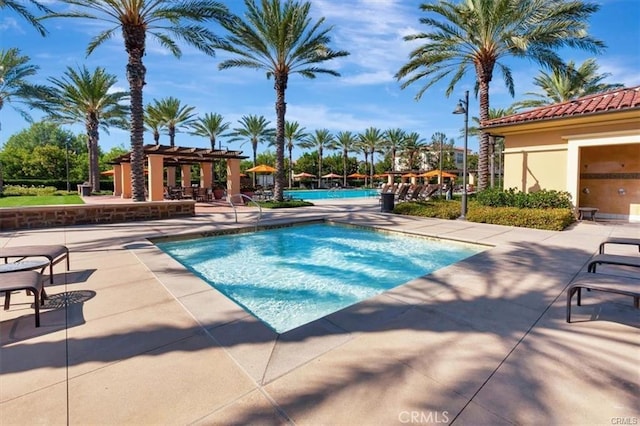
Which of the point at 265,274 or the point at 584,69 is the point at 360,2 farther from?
the point at 584,69

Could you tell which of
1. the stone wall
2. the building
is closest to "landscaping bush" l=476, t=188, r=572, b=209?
the building

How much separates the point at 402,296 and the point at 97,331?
360 cm

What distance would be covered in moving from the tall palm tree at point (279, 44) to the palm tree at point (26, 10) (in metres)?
6.51

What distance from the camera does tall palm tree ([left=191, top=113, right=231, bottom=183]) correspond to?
37906 mm

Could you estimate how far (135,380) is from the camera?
2.48 metres

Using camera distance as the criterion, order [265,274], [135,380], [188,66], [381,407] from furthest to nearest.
Result: [188,66], [265,274], [135,380], [381,407]

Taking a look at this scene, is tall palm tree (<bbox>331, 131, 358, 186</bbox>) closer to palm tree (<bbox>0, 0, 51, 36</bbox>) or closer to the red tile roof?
the red tile roof

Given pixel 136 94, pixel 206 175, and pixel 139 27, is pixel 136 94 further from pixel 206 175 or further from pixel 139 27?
pixel 206 175

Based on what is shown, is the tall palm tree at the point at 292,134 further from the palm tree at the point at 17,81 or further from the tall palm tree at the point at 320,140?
the palm tree at the point at 17,81

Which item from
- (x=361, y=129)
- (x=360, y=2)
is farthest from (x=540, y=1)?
(x=361, y=129)

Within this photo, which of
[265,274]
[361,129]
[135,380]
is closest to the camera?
[135,380]

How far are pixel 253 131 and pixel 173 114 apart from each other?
9.95 m

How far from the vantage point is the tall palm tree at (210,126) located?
37906 millimetres

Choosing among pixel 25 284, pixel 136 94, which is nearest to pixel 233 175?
pixel 136 94
